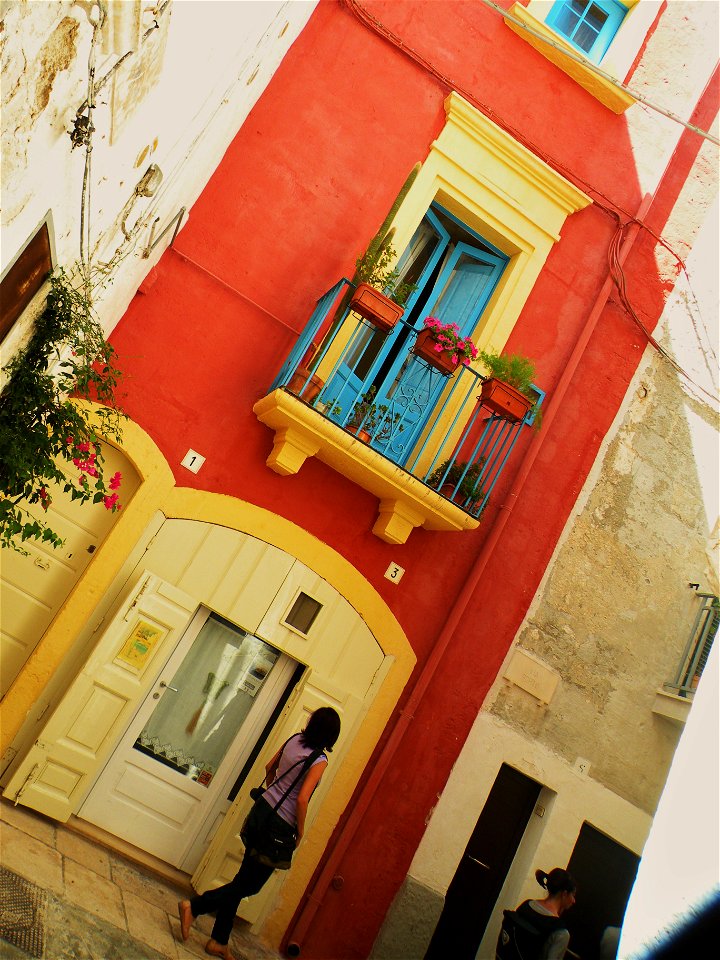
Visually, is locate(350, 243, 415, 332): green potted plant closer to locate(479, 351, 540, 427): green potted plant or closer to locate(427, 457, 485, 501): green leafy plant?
locate(479, 351, 540, 427): green potted plant

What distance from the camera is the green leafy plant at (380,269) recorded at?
647 centimetres

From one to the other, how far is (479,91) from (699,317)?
3240 millimetres

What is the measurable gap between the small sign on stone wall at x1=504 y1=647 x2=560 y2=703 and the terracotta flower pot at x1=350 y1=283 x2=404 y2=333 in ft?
10.3

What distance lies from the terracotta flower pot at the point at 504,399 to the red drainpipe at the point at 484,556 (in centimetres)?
69

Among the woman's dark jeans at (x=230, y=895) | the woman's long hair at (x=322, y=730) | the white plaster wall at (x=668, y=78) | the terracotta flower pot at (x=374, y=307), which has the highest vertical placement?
the white plaster wall at (x=668, y=78)

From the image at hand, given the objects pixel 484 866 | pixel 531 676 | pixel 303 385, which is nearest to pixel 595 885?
pixel 484 866

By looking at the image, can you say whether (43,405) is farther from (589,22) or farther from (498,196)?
(589,22)

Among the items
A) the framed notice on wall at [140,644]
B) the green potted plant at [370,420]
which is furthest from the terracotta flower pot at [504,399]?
the framed notice on wall at [140,644]

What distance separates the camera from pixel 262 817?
455 centimetres

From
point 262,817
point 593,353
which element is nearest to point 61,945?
point 262,817

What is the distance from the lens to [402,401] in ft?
23.2

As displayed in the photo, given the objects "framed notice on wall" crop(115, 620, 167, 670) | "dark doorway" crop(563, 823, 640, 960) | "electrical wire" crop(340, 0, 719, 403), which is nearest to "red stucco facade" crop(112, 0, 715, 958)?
"electrical wire" crop(340, 0, 719, 403)

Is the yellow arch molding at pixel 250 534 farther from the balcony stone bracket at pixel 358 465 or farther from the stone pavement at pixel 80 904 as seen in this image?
the stone pavement at pixel 80 904

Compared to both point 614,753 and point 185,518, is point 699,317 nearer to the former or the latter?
point 614,753
